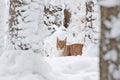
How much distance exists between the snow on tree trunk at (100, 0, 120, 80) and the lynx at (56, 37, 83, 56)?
10.9 m

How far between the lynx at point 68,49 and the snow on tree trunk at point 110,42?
1087 cm

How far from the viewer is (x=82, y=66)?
6.48 meters

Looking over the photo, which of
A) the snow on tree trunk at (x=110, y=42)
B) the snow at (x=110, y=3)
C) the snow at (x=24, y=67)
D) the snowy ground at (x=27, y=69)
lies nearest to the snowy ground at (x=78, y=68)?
the snowy ground at (x=27, y=69)

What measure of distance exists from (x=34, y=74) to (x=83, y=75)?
2.72ft

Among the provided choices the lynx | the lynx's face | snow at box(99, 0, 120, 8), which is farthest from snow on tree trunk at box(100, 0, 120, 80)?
the lynx's face

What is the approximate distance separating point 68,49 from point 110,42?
11499 millimetres

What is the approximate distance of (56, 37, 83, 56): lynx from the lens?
13.6 meters

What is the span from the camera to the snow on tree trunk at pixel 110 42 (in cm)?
242

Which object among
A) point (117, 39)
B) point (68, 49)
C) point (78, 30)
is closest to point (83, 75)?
point (117, 39)

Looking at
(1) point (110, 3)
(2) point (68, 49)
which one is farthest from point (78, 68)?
(2) point (68, 49)

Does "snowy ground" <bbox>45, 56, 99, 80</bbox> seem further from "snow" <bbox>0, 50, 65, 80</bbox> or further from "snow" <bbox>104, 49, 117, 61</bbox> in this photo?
"snow" <bbox>104, 49, 117, 61</bbox>

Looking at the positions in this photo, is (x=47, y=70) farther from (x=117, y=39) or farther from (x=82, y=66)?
(x=117, y=39)

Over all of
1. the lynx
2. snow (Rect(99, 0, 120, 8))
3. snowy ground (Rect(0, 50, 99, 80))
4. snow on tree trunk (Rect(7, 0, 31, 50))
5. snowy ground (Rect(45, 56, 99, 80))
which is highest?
snow (Rect(99, 0, 120, 8))

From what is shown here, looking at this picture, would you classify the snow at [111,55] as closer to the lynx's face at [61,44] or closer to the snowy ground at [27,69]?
the snowy ground at [27,69]
